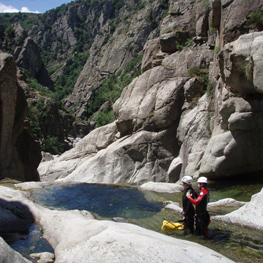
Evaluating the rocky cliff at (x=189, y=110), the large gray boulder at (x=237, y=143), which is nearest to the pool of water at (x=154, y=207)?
the large gray boulder at (x=237, y=143)

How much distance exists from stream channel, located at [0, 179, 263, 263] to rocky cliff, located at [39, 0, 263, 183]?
2.13m

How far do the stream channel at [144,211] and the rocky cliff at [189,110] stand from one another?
2129 mm

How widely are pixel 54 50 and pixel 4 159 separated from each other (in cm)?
13565

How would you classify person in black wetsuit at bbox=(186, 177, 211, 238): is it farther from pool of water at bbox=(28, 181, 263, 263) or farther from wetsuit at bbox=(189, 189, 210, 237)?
pool of water at bbox=(28, 181, 263, 263)

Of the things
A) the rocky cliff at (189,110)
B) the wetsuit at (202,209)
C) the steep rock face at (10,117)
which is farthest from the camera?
the steep rock face at (10,117)

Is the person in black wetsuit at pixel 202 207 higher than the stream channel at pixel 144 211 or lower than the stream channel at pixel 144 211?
higher

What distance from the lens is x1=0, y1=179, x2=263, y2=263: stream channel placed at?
6660 mm

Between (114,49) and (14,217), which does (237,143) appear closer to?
(14,217)

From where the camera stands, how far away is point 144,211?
35.3ft

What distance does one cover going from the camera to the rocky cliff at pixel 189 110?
1405cm

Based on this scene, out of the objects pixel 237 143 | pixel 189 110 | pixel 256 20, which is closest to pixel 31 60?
pixel 189 110

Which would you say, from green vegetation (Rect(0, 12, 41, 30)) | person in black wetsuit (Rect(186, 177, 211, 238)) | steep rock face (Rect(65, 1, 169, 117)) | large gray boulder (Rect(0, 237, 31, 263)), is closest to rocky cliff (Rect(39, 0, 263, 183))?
person in black wetsuit (Rect(186, 177, 211, 238))

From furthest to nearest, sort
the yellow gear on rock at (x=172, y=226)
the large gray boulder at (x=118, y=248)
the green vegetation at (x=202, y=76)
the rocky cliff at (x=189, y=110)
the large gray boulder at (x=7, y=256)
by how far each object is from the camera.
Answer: the green vegetation at (x=202, y=76) < the rocky cliff at (x=189, y=110) < the yellow gear on rock at (x=172, y=226) < the large gray boulder at (x=118, y=248) < the large gray boulder at (x=7, y=256)

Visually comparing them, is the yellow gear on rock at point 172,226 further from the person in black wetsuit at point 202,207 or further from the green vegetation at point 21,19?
the green vegetation at point 21,19
